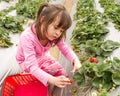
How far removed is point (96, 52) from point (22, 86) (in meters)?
0.99

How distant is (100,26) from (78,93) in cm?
167

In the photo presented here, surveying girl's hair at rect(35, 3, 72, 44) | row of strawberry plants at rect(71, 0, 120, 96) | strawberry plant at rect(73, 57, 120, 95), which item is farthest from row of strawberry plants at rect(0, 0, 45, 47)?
strawberry plant at rect(73, 57, 120, 95)

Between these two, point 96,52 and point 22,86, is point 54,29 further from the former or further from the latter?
point 96,52

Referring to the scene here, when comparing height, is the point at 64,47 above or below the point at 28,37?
below

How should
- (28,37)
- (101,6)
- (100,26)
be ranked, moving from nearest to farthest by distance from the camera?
(28,37), (100,26), (101,6)

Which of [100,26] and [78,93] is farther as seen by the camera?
[100,26]

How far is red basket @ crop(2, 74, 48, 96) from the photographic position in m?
3.15

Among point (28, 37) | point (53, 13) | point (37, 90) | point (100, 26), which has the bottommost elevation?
point (37, 90)

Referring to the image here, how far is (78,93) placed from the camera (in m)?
3.05

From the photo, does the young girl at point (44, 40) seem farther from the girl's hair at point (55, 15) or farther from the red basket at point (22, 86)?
the red basket at point (22, 86)

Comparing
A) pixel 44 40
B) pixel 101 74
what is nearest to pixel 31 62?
pixel 44 40

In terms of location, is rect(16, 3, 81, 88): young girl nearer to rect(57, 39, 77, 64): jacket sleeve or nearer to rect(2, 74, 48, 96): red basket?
rect(57, 39, 77, 64): jacket sleeve

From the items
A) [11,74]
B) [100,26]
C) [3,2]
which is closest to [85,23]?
[100,26]

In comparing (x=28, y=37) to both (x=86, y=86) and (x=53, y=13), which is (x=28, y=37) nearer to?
(x=53, y=13)
